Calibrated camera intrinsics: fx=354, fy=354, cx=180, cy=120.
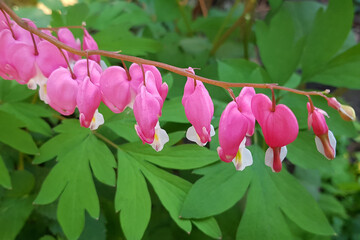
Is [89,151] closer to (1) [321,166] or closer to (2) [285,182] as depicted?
(2) [285,182]

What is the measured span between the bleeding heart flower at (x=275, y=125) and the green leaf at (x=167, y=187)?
0.40 metres

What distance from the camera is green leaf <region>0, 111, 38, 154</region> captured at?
969 mm

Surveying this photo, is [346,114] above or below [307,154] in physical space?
above

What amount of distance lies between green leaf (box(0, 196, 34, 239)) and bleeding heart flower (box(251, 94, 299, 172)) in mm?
778

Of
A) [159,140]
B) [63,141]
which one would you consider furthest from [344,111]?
[63,141]

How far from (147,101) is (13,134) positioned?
555mm

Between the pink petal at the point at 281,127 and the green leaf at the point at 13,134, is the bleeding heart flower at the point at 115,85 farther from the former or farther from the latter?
the green leaf at the point at 13,134

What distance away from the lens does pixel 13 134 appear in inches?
38.4

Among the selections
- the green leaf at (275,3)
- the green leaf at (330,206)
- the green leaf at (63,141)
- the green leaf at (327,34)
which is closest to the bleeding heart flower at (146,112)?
the green leaf at (63,141)

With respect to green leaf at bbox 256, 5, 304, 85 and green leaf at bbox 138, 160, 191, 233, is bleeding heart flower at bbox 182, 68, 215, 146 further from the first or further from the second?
green leaf at bbox 256, 5, 304, 85

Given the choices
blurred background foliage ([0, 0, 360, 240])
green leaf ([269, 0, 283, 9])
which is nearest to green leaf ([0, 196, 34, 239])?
blurred background foliage ([0, 0, 360, 240])

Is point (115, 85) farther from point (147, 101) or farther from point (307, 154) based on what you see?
point (307, 154)

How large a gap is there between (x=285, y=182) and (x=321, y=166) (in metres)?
0.12

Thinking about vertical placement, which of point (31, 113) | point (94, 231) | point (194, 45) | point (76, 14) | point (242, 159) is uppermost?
point (242, 159)
